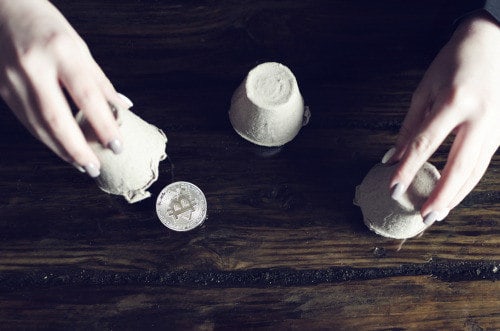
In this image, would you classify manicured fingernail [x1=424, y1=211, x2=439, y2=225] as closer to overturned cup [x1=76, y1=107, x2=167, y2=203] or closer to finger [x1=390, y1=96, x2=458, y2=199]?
finger [x1=390, y1=96, x2=458, y2=199]

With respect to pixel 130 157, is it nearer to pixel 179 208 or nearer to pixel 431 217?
pixel 179 208

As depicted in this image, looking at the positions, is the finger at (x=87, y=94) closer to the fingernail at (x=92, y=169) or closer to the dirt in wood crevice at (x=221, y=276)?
the fingernail at (x=92, y=169)

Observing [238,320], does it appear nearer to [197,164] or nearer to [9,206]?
[197,164]

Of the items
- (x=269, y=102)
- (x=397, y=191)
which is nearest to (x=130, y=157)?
(x=269, y=102)

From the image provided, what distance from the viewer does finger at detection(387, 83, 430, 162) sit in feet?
1.70

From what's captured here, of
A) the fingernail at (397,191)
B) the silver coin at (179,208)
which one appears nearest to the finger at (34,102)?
the silver coin at (179,208)

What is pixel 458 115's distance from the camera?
1.61 feet

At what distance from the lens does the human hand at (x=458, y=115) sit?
490 millimetres

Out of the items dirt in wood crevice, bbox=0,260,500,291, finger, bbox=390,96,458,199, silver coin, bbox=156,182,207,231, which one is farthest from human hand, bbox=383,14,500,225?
silver coin, bbox=156,182,207,231

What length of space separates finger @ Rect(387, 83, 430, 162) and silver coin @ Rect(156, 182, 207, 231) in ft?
0.73

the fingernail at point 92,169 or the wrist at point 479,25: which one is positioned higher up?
the wrist at point 479,25

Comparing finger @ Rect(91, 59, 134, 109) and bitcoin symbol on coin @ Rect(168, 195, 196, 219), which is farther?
bitcoin symbol on coin @ Rect(168, 195, 196, 219)

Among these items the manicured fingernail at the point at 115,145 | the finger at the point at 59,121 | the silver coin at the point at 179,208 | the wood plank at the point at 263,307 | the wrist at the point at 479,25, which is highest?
the wrist at the point at 479,25

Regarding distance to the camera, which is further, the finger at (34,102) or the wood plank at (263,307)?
the wood plank at (263,307)
